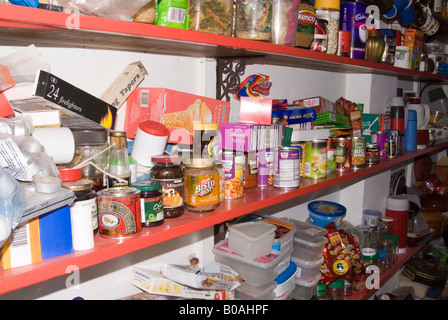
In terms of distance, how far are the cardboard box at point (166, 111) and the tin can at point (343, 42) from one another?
0.70 meters

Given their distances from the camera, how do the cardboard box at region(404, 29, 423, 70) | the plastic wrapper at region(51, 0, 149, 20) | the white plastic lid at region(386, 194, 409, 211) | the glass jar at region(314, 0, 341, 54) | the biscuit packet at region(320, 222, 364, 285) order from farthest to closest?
the white plastic lid at region(386, 194, 409, 211)
the cardboard box at region(404, 29, 423, 70)
the biscuit packet at region(320, 222, 364, 285)
the glass jar at region(314, 0, 341, 54)
the plastic wrapper at region(51, 0, 149, 20)

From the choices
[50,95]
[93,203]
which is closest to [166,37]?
[50,95]

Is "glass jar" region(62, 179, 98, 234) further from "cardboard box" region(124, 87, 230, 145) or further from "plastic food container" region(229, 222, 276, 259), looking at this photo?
"plastic food container" region(229, 222, 276, 259)

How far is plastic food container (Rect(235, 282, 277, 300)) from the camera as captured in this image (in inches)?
50.0

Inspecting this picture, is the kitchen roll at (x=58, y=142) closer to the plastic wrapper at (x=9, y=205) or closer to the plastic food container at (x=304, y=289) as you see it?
the plastic wrapper at (x=9, y=205)

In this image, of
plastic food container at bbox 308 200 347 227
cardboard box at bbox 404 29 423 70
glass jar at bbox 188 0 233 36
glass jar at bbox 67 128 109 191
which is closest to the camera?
glass jar at bbox 67 128 109 191

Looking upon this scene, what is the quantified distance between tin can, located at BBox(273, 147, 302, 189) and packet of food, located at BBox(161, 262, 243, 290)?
326 millimetres

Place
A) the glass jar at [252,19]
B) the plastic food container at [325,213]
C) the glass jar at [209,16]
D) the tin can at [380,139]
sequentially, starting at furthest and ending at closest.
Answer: the tin can at [380,139] < the plastic food container at [325,213] < the glass jar at [252,19] < the glass jar at [209,16]

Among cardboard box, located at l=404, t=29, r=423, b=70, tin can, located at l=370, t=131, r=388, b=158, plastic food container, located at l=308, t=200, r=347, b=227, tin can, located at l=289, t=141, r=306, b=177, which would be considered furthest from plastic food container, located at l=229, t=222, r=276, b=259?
cardboard box, located at l=404, t=29, r=423, b=70

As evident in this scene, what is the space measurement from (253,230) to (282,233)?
162 mm

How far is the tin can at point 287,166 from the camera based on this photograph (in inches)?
47.6

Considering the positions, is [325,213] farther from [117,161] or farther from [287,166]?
[117,161]

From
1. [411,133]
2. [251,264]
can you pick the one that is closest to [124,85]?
[251,264]

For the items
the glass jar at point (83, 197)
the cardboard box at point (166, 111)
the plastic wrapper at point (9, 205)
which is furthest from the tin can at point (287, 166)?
the plastic wrapper at point (9, 205)
